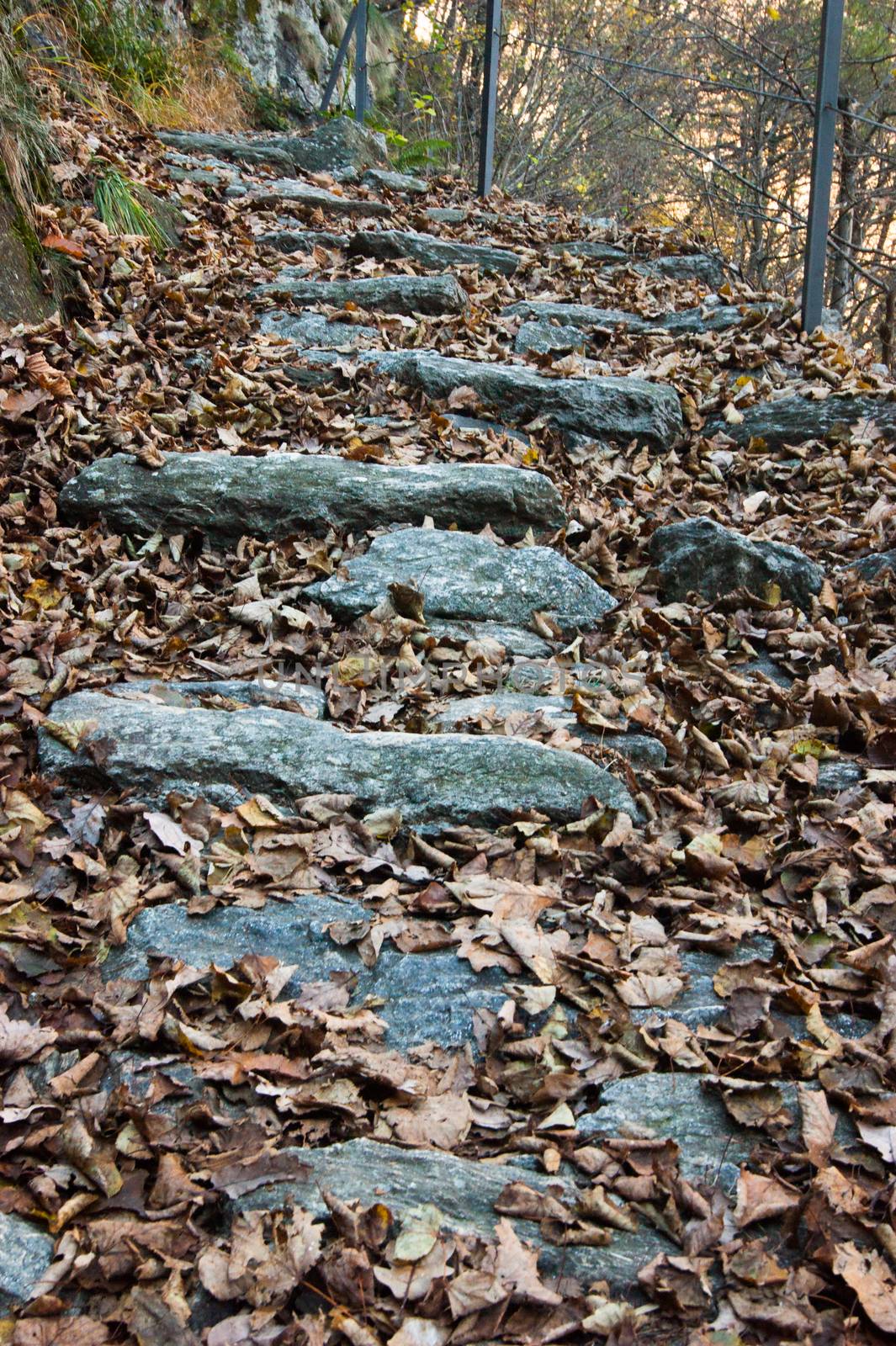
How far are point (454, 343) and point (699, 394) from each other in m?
1.45

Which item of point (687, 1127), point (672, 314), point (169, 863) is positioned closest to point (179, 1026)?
point (169, 863)

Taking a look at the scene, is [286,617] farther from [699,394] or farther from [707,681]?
[699,394]

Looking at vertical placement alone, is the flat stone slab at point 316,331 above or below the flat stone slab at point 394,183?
below

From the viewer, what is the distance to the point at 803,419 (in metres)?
5.35

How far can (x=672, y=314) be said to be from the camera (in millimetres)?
6832

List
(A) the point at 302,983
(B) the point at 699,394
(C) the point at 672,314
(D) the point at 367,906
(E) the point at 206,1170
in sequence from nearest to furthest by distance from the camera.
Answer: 1. (E) the point at 206,1170
2. (A) the point at 302,983
3. (D) the point at 367,906
4. (B) the point at 699,394
5. (C) the point at 672,314

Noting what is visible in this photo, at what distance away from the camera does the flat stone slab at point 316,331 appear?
5.98 m

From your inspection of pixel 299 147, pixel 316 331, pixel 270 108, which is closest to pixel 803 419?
pixel 316 331

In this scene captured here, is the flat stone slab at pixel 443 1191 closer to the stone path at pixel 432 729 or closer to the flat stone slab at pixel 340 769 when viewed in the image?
the stone path at pixel 432 729

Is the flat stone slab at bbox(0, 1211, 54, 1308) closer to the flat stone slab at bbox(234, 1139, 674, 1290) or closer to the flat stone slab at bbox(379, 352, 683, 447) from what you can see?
the flat stone slab at bbox(234, 1139, 674, 1290)

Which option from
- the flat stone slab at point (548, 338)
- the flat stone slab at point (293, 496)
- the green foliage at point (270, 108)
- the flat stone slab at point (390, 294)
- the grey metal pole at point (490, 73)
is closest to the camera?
the flat stone slab at point (293, 496)

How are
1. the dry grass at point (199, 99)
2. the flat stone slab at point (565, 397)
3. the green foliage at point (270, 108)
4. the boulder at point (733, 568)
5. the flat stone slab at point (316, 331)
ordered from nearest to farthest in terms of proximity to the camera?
the boulder at point (733, 568) < the flat stone slab at point (565, 397) < the flat stone slab at point (316, 331) < the dry grass at point (199, 99) < the green foliage at point (270, 108)

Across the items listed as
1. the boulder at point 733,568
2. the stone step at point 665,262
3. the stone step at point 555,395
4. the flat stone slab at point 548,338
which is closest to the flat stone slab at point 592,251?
the stone step at point 665,262

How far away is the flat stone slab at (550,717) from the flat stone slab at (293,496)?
1.17m
